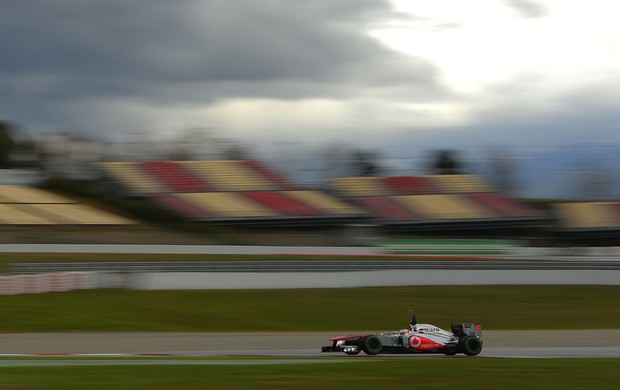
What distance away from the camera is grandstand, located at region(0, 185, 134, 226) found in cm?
4356

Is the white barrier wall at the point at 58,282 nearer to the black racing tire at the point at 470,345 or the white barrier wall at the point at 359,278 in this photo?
the white barrier wall at the point at 359,278

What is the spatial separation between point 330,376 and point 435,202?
4370cm

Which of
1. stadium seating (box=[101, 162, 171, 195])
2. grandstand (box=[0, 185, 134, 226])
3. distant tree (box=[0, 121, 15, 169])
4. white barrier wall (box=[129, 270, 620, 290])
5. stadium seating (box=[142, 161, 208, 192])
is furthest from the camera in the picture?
distant tree (box=[0, 121, 15, 169])

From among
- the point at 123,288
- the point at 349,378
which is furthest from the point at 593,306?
the point at 349,378

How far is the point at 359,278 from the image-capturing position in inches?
982

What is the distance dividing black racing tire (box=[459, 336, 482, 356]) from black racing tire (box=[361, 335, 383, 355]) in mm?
1414

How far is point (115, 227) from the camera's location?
4431 cm

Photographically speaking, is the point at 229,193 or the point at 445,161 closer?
the point at 229,193

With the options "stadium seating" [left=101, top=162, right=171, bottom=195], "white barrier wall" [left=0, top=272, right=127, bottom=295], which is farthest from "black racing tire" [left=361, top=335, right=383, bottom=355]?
"stadium seating" [left=101, top=162, right=171, bottom=195]

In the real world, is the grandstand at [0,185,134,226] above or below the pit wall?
above

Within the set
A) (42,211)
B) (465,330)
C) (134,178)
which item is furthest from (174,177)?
(465,330)

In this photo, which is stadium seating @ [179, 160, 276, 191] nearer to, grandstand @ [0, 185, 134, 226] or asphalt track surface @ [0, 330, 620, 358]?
grandstand @ [0, 185, 134, 226]

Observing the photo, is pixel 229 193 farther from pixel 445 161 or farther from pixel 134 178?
pixel 445 161

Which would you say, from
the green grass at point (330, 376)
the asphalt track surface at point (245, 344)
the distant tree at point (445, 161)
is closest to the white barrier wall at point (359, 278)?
the asphalt track surface at point (245, 344)
